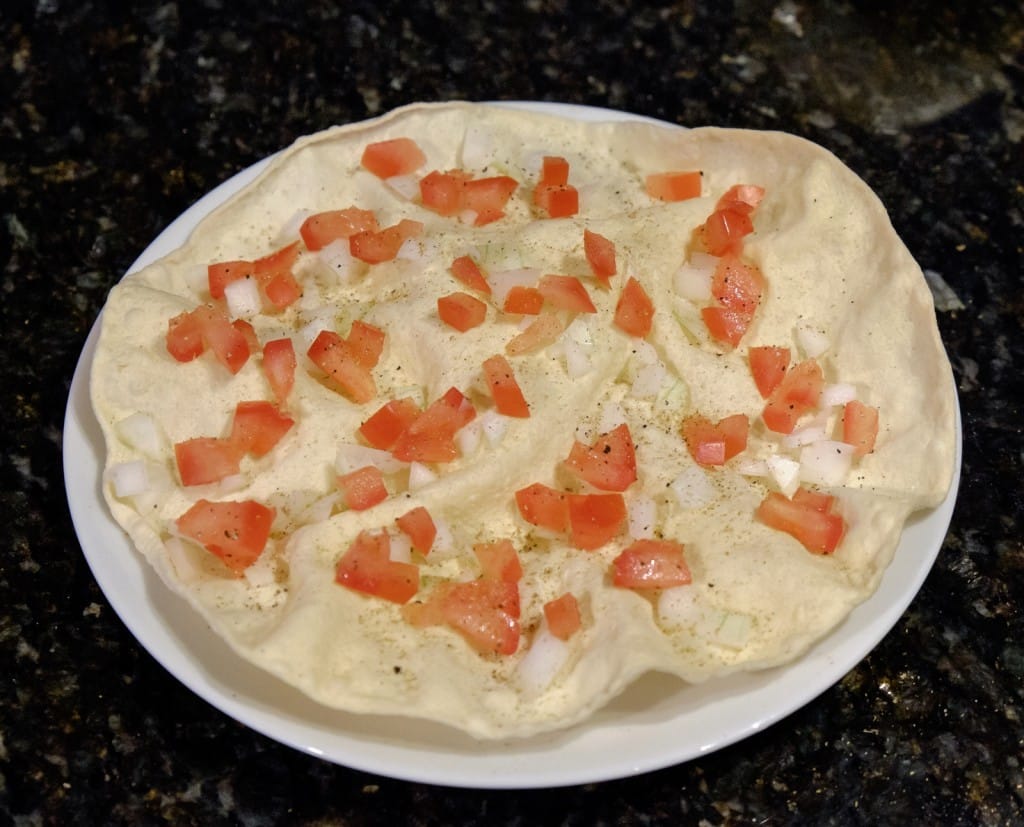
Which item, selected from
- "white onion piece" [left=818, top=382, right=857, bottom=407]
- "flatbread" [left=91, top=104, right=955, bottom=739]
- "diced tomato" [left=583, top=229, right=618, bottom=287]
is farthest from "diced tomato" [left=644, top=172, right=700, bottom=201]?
"white onion piece" [left=818, top=382, right=857, bottom=407]

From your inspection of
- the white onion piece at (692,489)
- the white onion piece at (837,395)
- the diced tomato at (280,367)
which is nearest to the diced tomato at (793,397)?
the white onion piece at (837,395)

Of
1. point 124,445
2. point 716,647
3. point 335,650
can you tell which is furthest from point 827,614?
point 124,445

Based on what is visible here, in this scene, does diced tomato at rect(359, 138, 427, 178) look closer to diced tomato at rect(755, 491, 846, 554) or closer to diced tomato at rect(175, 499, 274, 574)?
diced tomato at rect(175, 499, 274, 574)

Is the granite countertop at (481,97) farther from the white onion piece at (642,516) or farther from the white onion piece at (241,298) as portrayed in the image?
the white onion piece at (241,298)

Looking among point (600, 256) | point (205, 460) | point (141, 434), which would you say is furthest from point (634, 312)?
point (141, 434)

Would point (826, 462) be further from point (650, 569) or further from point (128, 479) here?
point (128, 479)

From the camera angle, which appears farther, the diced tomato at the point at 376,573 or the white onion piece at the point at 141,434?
the white onion piece at the point at 141,434

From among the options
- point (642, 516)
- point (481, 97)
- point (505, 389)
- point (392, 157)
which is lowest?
point (481, 97)
